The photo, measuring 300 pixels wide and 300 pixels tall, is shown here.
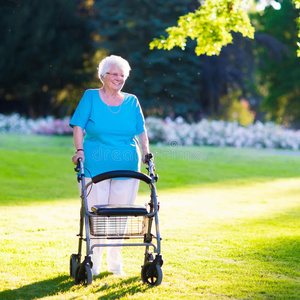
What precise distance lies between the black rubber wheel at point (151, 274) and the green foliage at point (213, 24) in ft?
13.2

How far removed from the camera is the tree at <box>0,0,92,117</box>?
82.1 feet

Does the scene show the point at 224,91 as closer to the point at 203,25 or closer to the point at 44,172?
the point at 44,172

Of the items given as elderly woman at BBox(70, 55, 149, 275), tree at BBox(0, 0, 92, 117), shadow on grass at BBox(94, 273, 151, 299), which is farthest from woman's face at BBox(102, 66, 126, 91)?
tree at BBox(0, 0, 92, 117)

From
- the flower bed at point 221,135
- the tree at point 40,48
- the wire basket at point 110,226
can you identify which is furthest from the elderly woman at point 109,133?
the tree at point 40,48

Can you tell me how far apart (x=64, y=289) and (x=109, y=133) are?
125cm

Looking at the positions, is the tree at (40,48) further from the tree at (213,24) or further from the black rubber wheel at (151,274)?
the black rubber wheel at (151,274)

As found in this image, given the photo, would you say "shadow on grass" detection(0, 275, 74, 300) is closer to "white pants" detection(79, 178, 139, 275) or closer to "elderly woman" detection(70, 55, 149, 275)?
"white pants" detection(79, 178, 139, 275)

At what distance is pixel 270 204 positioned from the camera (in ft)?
32.8

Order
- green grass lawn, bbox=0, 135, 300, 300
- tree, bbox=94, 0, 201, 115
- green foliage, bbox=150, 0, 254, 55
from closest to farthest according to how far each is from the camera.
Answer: green grass lawn, bbox=0, 135, 300, 300
green foliage, bbox=150, 0, 254, 55
tree, bbox=94, 0, 201, 115

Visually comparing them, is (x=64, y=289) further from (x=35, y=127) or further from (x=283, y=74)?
(x=283, y=74)

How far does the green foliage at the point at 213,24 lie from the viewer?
7738mm

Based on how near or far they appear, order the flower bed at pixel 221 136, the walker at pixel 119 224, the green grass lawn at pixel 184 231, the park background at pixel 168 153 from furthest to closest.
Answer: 1. the flower bed at pixel 221 136
2. the park background at pixel 168 153
3. the green grass lawn at pixel 184 231
4. the walker at pixel 119 224

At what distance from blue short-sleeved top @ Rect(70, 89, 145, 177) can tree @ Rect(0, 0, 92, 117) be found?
21.3 meters

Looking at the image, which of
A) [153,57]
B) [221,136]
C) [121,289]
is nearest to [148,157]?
[121,289]
